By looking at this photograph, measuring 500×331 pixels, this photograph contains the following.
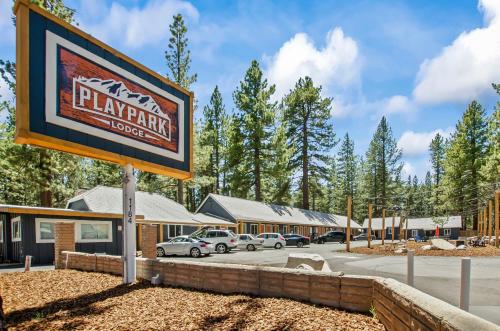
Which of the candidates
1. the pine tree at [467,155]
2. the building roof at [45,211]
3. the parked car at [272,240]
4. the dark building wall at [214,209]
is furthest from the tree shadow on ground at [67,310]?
the pine tree at [467,155]

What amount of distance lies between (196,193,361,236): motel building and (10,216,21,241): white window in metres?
20.1

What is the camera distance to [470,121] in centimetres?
5238

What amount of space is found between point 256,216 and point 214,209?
488cm

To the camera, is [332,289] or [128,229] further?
[128,229]

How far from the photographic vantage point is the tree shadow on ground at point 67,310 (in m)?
6.69

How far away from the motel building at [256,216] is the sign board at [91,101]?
25432 millimetres

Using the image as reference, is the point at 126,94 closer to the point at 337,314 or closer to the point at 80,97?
the point at 80,97

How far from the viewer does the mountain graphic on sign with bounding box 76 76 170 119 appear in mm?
9156

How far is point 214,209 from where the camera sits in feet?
127

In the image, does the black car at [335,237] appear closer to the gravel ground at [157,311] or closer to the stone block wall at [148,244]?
the stone block wall at [148,244]

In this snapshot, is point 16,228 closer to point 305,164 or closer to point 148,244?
A: point 148,244

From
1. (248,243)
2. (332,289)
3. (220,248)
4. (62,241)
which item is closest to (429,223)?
(248,243)

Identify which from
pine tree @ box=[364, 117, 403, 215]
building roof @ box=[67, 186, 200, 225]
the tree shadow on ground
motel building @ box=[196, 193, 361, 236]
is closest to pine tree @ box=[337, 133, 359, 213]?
pine tree @ box=[364, 117, 403, 215]

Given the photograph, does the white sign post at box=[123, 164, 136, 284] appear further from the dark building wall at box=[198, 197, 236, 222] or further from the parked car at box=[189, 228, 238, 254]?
the dark building wall at box=[198, 197, 236, 222]
